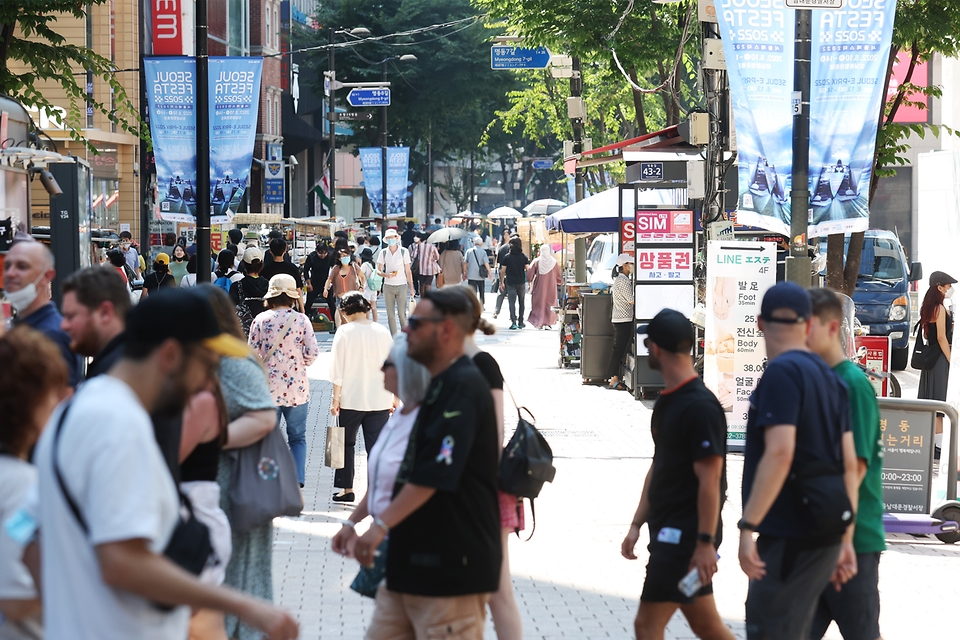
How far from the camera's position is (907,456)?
8.59m

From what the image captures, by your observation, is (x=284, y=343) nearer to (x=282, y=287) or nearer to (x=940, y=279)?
(x=282, y=287)

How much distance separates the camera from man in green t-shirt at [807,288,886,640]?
4746 millimetres

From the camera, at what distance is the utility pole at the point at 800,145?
373 inches

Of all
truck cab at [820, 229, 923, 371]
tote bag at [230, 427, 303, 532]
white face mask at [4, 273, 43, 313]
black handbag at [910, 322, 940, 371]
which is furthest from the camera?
truck cab at [820, 229, 923, 371]

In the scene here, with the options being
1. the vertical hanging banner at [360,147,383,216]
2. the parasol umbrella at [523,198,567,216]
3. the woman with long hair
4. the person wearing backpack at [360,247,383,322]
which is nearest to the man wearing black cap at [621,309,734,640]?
the woman with long hair

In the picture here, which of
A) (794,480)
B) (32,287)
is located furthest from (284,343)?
(794,480)

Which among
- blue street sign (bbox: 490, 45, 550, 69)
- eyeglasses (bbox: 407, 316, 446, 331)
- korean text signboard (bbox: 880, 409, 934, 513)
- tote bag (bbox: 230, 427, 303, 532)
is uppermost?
blue street sign (bbox: 490, 45, 550, 69)

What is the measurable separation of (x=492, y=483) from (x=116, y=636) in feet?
5.23

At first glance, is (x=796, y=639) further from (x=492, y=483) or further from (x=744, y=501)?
(x=492, y=483)

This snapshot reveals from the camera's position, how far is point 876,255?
2119 centimetres

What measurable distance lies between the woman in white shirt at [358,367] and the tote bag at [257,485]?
432cm

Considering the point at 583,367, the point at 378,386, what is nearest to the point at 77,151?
the point at 583,367

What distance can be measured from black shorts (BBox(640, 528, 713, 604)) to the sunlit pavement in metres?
1.86

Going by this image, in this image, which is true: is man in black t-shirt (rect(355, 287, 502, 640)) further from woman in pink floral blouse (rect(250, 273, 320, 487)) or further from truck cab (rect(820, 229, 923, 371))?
truck cab (rect(820, 229, 923, 371))
